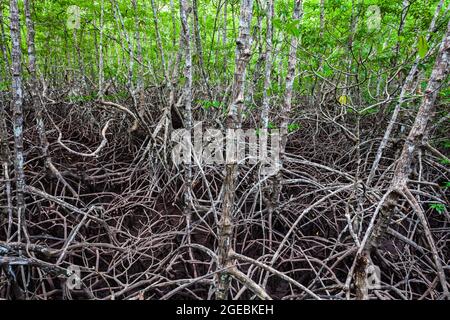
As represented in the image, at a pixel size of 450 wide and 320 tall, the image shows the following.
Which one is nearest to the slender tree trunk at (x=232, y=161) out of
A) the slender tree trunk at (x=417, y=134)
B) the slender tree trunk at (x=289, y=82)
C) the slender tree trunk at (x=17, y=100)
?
the slender tree trunk at (x=417, y=134)

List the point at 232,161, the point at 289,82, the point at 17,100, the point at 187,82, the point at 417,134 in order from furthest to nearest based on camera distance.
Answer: the point at 289,82, the point at 187,82, the point at 17,100, the point at 232,161, the point at 417,134

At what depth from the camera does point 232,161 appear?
1.27 meters

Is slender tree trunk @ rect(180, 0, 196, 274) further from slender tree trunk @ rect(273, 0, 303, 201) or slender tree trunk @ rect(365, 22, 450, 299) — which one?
slender tree trunk @ rect(365, 22, 450, 299)

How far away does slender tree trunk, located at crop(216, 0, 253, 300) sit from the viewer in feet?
4.03

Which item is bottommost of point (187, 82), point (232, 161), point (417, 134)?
point (232, 161)

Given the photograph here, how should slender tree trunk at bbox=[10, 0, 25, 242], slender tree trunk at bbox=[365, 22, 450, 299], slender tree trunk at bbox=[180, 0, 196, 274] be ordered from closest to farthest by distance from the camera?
slender tree trunk at bbox=[365, 22, 450, 299] → slender tree trunk at bbox=[10, 0, 25, 242] → slender tree trunk at bbox=[180, 0, 196, 274]

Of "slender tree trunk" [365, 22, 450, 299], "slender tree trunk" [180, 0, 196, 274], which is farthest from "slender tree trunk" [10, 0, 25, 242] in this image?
"slender tree trunk" [365, 22, 450, 299]

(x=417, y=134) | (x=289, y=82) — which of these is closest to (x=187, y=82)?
(x=289, y=82)

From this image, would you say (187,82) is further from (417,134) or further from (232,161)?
(417,134)

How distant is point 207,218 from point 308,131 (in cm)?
218

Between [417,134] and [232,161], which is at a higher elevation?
[417,134]
